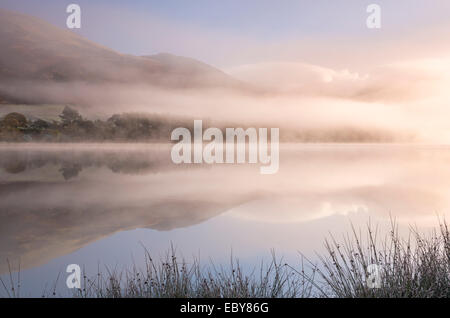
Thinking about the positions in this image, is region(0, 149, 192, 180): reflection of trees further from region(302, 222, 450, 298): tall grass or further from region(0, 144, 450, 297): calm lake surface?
region(302, 222, 450, 298): tall grass

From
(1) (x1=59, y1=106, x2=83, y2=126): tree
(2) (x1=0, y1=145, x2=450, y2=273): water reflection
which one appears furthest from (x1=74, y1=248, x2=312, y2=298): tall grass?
(1) (x1=59, y1=106, x2=83, y2=126): tree

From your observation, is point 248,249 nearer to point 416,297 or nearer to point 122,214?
point 416,297

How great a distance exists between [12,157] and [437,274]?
39396mm

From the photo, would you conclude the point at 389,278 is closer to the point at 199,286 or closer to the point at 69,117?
the point at 199,286

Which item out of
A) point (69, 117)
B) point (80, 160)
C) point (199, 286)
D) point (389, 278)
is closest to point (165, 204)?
point (199, 286)

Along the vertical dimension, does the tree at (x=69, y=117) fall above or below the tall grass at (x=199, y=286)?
above

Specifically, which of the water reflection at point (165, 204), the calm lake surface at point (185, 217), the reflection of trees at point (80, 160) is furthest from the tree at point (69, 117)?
the reflection of trees at point (80, 160)

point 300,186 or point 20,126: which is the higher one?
point 20,126

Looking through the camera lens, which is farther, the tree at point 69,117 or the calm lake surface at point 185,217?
the tree at point 69,117

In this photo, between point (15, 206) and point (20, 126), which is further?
point (20, 126)

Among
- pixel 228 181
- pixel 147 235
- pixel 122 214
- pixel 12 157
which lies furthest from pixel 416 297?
pixel 12 157

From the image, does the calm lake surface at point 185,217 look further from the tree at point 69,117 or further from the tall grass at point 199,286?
the tree at point 69,117

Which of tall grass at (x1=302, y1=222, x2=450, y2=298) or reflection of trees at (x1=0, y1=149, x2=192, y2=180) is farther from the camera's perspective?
reflection of trees at (x1=0, y1=149, x2=192, y2=180)

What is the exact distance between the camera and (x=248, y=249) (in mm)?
8180
